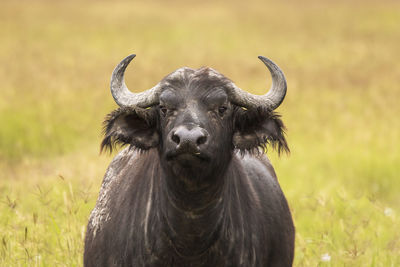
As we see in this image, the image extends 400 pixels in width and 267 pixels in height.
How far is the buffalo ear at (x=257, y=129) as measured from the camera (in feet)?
13.2

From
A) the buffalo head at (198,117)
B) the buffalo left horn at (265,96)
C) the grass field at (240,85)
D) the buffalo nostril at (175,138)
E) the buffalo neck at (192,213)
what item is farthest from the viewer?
the grass field at (240,85)

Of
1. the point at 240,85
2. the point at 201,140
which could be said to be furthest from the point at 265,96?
the point at 240,85

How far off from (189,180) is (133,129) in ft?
1.89

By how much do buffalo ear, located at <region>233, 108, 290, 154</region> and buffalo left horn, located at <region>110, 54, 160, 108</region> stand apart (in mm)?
562

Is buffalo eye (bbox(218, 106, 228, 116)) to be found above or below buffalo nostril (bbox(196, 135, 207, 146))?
above

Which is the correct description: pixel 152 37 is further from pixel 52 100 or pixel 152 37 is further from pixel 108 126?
pixel 108 126

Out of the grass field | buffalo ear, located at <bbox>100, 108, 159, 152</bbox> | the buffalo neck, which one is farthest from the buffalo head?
the grass field

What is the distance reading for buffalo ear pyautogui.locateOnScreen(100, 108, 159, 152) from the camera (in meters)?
4.04

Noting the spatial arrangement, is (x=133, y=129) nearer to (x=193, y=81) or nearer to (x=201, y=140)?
(x=193, y=81)

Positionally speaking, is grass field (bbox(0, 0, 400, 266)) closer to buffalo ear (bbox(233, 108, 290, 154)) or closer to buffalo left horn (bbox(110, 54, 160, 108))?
buffalo left horn (bbox(110, 54, 160, 108))

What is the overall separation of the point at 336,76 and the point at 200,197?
1481 centimetres

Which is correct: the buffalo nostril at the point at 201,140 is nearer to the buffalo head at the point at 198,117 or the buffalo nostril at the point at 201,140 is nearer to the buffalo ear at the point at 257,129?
the buffalo head at the point at 198,117

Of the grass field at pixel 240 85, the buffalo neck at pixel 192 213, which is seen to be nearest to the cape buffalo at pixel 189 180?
the buffalo neck at pixel 192 213

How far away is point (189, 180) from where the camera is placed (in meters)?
3.76
